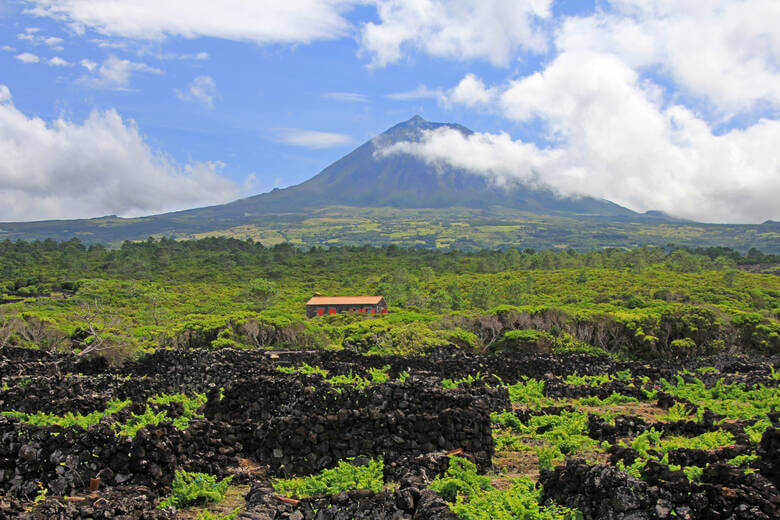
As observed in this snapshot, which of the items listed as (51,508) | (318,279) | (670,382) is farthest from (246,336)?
(318,279)

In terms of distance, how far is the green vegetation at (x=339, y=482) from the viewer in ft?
24.7

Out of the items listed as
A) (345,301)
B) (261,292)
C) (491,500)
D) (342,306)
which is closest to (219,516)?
(491,500)

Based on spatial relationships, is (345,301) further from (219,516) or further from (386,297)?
(219,516)

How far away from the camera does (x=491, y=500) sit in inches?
257

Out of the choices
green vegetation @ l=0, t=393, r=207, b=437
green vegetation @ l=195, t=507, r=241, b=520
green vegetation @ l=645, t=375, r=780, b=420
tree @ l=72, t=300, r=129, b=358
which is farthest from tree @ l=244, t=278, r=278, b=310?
green vegetation @ l=195, t=507, r=241, b=520

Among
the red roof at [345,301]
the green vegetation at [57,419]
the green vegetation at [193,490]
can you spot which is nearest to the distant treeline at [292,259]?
the red roof at [345,301]

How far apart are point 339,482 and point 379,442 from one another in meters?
2.02

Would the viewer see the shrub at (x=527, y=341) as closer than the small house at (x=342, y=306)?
Yes

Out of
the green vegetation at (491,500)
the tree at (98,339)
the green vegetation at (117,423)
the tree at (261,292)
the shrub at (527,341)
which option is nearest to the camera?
the green vegetation at (491,500)

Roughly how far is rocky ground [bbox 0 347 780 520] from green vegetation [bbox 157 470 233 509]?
171mm

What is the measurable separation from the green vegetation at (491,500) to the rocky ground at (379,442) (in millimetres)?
210

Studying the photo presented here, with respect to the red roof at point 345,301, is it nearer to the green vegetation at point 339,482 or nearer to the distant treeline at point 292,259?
the distant treeline at point 292,259

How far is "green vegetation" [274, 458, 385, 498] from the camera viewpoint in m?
7.54

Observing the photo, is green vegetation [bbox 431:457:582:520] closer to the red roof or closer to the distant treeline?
the red roof
